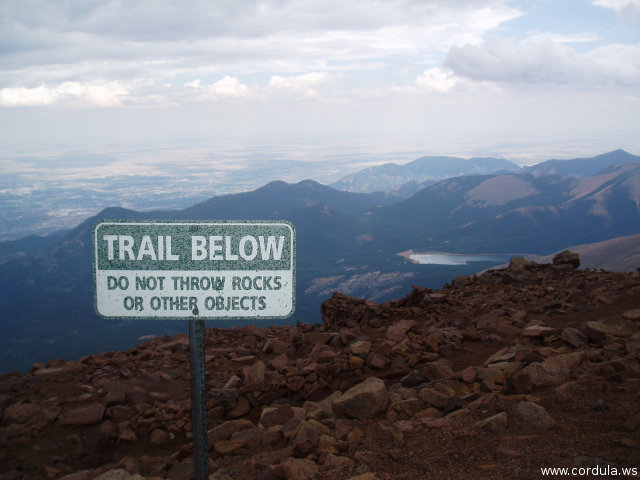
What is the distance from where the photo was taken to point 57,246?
650 feet

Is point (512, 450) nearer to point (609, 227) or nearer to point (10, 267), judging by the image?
point (609, 227)

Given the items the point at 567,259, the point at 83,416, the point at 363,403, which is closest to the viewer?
the point at 363,403

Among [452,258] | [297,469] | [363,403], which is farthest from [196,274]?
[452,258]

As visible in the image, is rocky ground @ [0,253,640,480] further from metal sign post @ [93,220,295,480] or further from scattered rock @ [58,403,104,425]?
metal sign post @ [93,220,295,480]

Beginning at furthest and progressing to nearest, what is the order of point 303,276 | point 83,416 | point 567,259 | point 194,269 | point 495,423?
point 303,276 → point 567,259 → point 83,416 → point 495,423 → point 194,269

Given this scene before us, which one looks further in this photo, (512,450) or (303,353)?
(303,353)

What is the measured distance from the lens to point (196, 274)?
418 centimetres

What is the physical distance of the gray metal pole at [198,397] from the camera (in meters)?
4.15

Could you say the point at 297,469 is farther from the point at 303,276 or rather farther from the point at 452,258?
the point at 452,258

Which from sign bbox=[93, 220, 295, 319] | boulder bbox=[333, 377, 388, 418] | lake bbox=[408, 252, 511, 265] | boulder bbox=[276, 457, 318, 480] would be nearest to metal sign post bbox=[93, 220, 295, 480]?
sign bbox=[93, 220, 295, 319]

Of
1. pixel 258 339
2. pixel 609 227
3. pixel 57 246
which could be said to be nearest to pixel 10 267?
pixel 57 246

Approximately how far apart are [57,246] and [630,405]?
222 meters

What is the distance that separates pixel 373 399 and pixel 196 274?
411 cm

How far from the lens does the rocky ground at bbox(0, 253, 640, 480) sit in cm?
559
